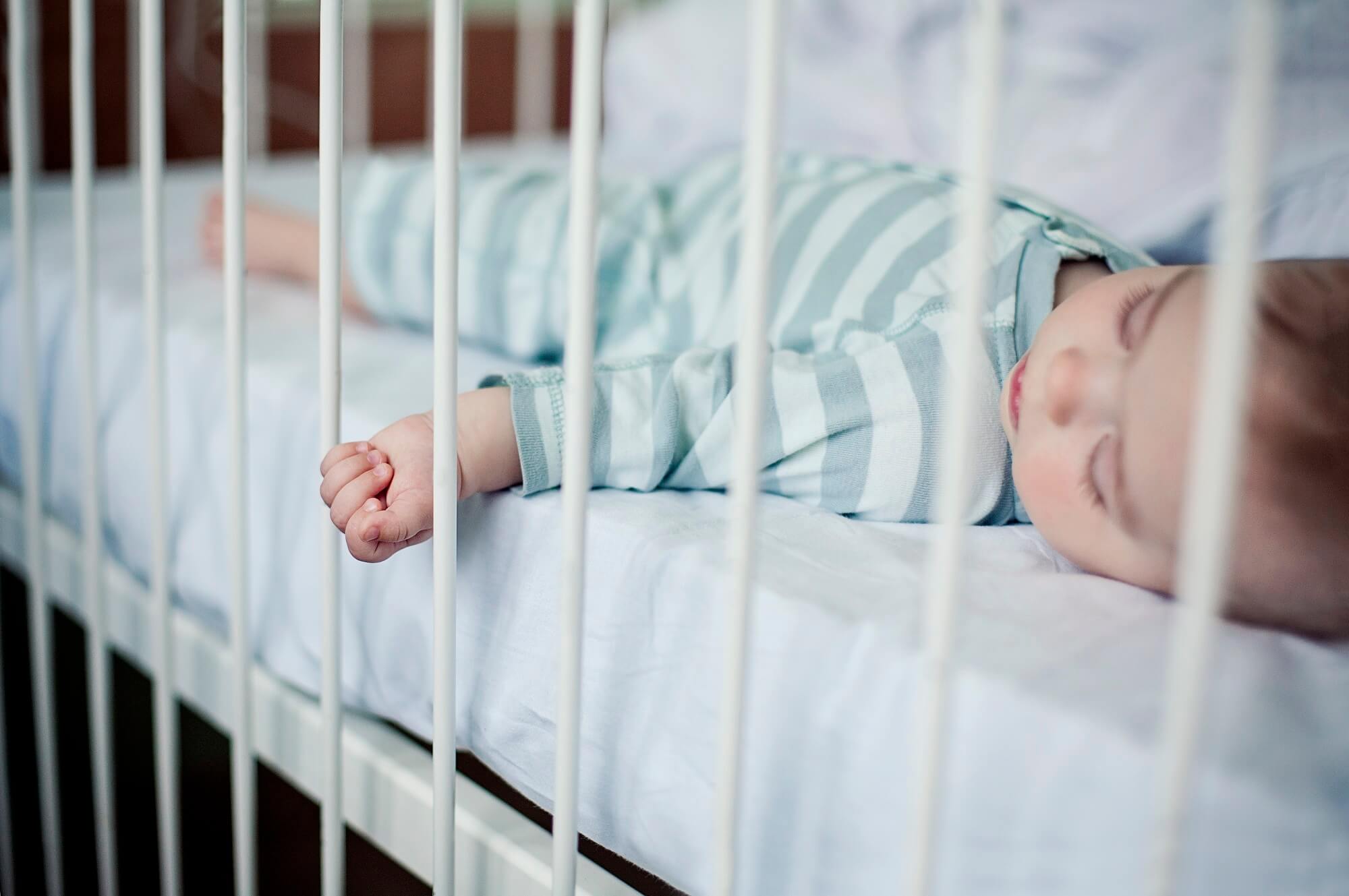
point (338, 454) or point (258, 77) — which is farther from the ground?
point (258, 77)

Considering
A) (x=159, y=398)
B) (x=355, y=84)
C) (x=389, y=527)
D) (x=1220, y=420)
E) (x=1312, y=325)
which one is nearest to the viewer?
(x=1220, y=420)

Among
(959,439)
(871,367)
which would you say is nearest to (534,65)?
(871,367)

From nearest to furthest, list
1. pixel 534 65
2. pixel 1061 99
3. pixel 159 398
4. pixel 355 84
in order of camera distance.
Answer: pixel 159 398 < pixel 1061 99 < pixel 355 84 < pixel 534 65

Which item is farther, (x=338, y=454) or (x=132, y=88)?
(x=132, y=88)

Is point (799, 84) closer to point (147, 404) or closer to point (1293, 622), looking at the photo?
point (147, 404)

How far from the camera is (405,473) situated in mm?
538

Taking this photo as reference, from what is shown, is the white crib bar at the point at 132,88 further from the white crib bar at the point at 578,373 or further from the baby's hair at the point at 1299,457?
the baby's hair at the point at 1299,457

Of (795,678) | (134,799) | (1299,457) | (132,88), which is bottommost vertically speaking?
(134,799)

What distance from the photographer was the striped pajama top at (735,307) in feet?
1.84

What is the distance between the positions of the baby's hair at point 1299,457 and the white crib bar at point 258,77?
5.17 feet

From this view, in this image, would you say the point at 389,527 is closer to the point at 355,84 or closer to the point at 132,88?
the point at 132,88

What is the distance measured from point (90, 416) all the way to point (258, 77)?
1.18 meters

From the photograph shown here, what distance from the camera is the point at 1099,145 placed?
946mm

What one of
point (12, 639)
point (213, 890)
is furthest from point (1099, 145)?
point (12, 639)
